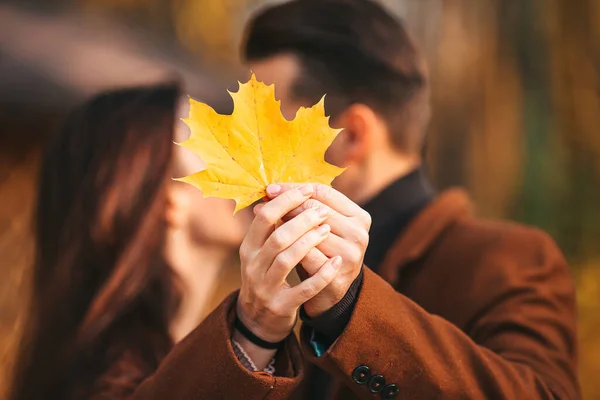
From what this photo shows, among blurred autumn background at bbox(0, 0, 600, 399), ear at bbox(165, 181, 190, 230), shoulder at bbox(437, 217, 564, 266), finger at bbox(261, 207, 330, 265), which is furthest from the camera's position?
blurred autumn background at bbox(0, 0, 600, 399)

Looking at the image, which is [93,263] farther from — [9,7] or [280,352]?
[9,7]

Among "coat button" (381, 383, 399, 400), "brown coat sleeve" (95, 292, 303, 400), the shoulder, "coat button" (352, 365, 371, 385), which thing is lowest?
"brown coat sleeve" (95, 292, 303, 400)

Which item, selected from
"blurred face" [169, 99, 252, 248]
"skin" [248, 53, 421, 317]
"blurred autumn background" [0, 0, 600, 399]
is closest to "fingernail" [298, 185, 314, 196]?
"skin" [248, 53, 421, 317]

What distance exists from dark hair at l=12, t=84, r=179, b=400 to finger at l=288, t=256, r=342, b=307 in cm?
49

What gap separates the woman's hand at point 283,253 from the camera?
0.62 m

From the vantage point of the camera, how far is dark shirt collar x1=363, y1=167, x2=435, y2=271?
1.01 m

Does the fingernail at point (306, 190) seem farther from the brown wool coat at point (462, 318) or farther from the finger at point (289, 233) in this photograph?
the brown wool coat at point (462, 318)

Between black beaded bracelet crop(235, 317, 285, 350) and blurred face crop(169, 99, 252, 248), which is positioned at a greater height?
black beaded bracelet crop(235, 317, 285, 350)

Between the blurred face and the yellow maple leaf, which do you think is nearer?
the yellow maple leaf

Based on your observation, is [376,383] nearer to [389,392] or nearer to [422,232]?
[389,392]

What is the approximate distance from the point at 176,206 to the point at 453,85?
3.54 ft

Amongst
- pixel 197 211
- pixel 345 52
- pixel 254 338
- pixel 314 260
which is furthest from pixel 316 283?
pixel 197 211

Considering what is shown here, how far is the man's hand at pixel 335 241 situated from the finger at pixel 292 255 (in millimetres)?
14

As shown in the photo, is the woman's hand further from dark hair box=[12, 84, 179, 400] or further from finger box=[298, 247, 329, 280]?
dark hair box=[12, 84, 179, 400]
